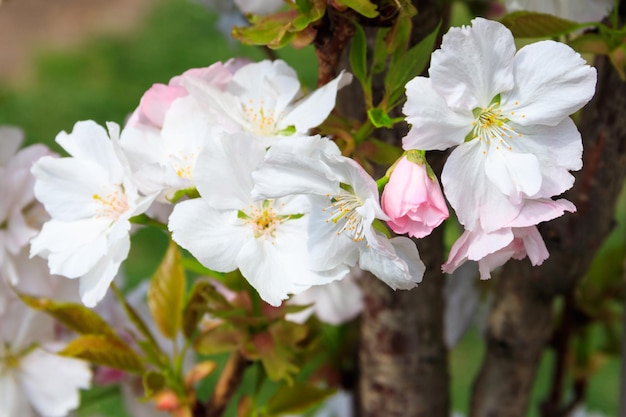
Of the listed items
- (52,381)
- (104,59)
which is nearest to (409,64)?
(52,381)

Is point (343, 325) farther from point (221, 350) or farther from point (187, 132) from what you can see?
point (187, 132)

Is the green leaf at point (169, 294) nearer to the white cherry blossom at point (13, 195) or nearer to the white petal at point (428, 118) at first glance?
the white cherry blossom at point (13, 195)

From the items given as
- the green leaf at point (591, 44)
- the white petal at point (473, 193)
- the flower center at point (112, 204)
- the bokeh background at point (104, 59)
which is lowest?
the bokeh background at point (104, 59)

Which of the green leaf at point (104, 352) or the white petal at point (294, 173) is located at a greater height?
the white petal at point (294, 173)

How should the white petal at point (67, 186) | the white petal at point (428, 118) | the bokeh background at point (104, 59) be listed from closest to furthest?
the white petal at point (428, 118), the white petal at point (67, 186), the bokeh background at point (104, 59)

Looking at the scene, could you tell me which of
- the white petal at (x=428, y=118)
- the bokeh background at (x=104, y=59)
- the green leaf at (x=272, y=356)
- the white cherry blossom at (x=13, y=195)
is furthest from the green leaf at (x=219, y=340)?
the bokeh background at (x=104, y=59)

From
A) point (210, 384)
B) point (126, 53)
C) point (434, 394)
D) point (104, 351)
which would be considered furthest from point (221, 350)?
point (126, 53)

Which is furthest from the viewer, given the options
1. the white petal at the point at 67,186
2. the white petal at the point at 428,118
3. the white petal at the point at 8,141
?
the white petal at the point at 8,141
